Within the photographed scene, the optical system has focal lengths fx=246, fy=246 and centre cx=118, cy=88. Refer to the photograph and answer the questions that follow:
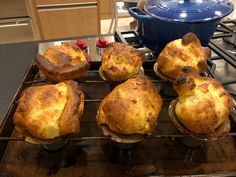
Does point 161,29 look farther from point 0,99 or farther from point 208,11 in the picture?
point 0,99

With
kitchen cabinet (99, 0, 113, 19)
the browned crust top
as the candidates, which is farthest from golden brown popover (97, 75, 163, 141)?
kitchen cabinet (99, 0, 113, 19)

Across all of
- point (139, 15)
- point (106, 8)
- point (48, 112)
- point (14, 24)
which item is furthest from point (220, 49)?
point (106, 8)

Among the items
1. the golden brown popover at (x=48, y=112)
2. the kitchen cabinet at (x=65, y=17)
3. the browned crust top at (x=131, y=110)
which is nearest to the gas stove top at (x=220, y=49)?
the browned crust top at (x=131, y=110)

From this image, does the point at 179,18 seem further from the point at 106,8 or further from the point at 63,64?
the point at 106,8

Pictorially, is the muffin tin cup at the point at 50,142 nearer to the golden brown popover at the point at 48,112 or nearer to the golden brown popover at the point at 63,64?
the golden brown popover at the point at 48,112

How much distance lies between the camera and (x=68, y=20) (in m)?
1.90

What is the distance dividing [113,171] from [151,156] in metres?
0.08

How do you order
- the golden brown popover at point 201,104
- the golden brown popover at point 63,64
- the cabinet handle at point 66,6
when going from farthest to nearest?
the cabinet handle at point 66,6
the golden brown popover at point 63,64
the golden brown popover at point 201,104

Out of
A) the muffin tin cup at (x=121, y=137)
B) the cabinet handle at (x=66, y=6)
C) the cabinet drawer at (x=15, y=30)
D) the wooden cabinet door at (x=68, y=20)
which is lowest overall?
the cabinet drawer at (x=15, y=30)

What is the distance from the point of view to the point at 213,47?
746mm

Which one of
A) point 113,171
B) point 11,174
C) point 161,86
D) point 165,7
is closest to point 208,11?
point 165,7

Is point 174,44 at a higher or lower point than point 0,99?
higher

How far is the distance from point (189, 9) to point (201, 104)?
0.33 metres

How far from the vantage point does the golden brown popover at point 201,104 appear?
0.43 m
